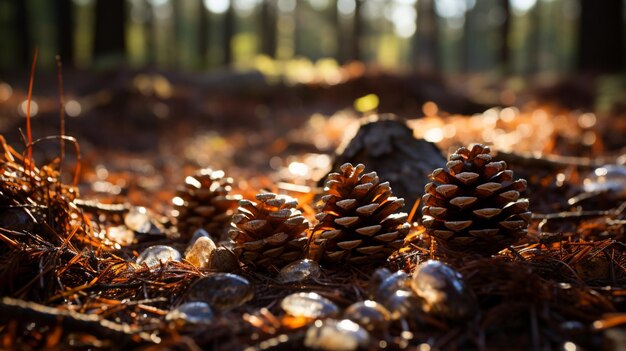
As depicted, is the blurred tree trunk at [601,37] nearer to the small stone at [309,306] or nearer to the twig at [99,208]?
the twig at [99,208]

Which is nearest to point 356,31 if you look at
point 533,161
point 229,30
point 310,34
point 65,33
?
point 229,30

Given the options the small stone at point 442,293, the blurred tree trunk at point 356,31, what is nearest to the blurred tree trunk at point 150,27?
the blurred tree trunk at point 356,31

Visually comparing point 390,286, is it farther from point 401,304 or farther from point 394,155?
point 394,155

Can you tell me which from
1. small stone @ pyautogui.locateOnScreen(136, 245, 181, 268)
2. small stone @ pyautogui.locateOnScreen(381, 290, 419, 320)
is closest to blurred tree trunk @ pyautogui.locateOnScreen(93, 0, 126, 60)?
small stone @ pyautogui.locateOnScreen(136, 245, 181, 268)

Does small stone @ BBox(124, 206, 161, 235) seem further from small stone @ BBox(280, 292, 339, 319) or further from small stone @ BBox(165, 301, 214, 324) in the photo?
small stone @ BBox(280, 292, 339, 319)

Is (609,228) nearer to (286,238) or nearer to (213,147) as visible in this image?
(286,238)

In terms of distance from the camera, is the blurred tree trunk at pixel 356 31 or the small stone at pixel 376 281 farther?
the blurred tree trunk at pixel 356 31
